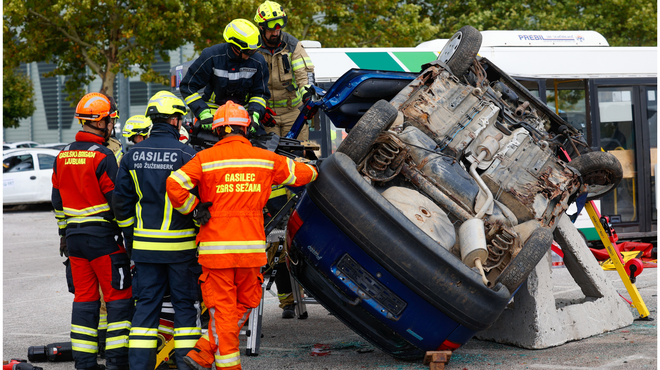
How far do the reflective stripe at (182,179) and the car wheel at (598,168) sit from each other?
2908mm

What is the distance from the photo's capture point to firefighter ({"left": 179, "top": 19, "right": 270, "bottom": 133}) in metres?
5.52

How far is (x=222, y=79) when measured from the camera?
5723 mm

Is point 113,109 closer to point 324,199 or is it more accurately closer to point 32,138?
point 324,199

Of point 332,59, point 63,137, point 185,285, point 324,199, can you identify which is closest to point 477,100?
point 324,199

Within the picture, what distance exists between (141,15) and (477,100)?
551 inches

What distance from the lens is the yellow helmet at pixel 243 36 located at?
547 centimetres

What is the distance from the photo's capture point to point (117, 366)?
184 inches

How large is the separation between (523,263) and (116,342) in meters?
2.78

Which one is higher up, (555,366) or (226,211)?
(226,211)

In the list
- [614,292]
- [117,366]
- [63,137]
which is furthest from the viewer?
[63,137]

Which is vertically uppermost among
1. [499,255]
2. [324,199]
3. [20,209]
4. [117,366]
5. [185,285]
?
[324,199]

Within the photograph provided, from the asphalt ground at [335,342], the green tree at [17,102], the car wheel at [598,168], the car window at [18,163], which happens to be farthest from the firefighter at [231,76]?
the green tree at [17,102]

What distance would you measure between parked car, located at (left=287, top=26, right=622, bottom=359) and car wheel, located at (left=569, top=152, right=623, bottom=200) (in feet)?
0.03

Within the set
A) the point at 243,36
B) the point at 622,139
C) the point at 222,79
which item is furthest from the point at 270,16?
the point at 622,139
